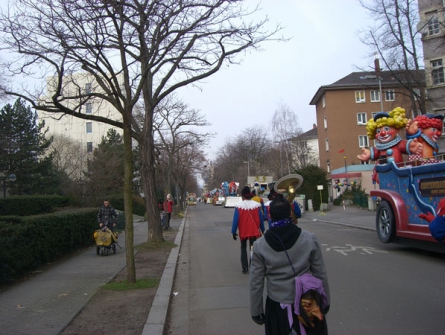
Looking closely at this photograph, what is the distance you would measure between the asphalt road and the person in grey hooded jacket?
2.22m

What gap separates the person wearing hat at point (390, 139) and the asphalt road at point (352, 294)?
2717 millimetres

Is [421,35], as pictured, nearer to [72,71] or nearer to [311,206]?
[311,206]

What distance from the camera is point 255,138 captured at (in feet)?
279

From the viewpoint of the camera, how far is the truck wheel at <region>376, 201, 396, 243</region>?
11.3 metres

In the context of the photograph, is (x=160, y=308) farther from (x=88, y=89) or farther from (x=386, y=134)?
(x=386, y=134)

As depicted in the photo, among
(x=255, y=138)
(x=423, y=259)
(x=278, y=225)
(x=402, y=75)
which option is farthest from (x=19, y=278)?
(x=255, y=138)

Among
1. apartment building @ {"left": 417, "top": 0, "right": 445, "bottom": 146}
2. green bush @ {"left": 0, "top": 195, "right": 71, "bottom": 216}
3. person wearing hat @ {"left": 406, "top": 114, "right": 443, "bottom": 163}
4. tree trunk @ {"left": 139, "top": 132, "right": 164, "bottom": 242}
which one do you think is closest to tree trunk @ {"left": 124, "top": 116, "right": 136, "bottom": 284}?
tree trunk @ {"left": 139, "top": 132, "right": 164, "bottom": 242}

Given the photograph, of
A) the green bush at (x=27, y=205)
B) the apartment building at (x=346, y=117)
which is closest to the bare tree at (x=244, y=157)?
the apartment building at (x=346, y=117)

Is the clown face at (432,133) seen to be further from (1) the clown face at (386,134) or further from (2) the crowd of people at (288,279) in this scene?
(2) the crowd of people at (288,279)

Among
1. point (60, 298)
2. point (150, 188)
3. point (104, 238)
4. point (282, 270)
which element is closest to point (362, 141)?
point (150, 188)

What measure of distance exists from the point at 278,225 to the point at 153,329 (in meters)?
2.70

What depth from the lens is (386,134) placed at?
484 inches

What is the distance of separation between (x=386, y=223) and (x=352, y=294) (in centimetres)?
541

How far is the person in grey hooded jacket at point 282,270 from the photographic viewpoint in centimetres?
323
